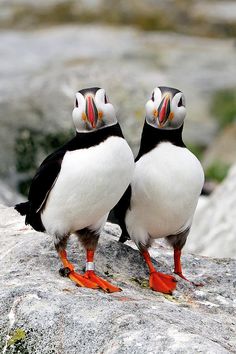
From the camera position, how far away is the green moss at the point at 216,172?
1567cm

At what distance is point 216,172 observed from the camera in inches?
623

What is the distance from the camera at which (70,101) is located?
512 inches

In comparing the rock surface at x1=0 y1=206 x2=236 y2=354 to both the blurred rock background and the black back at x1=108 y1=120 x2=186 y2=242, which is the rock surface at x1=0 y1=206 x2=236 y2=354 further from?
the blurred rock background

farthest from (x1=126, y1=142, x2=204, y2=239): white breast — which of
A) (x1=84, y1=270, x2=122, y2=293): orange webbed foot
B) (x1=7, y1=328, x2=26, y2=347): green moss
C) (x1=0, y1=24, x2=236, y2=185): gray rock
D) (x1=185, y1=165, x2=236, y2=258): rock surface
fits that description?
(x1=0, y1=24, x2=236, y2=185): gray rock

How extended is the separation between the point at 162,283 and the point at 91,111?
52.6 inches

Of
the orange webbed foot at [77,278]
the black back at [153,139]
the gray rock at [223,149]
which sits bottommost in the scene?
the gray rock at [223,149]

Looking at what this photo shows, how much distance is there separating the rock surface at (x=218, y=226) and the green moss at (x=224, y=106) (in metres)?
10.2

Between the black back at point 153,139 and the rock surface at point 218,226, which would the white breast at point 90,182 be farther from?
the rock surface at point 218,226

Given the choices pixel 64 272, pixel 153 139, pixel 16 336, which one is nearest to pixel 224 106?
pixel 153 139

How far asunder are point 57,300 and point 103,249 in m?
1.25

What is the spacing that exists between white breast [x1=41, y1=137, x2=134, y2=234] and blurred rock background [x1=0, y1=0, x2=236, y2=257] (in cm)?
420

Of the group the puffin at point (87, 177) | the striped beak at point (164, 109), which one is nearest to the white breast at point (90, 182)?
the puffin at point (87, 177)

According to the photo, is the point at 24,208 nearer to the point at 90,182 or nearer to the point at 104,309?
the point at 90,182

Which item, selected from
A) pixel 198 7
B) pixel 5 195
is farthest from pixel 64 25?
pixel 5 195
